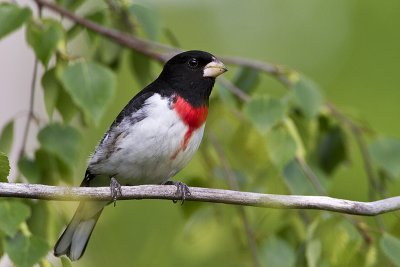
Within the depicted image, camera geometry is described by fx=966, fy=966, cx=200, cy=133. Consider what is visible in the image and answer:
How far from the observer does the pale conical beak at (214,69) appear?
4457 millimetres

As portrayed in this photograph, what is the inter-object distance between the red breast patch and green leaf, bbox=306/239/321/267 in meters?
0.75

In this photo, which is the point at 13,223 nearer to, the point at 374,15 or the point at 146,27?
the point at 146,27

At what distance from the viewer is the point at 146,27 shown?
14.0 feet

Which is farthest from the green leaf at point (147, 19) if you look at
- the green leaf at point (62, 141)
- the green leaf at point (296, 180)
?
the green leaf at point (296, 180)

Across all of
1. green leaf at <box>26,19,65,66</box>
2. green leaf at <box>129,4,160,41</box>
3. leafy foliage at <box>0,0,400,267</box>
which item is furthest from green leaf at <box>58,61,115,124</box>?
green leaf at <box>129,4,160,41</box>

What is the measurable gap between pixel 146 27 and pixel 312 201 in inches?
46.0

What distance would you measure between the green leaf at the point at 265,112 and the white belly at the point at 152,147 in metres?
0.34

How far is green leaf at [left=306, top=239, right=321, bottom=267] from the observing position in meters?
3.87

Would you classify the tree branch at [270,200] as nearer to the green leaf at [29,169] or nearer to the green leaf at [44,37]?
the green leaf at [29,169]

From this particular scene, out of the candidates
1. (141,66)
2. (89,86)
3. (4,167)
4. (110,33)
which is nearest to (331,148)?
(141,66)

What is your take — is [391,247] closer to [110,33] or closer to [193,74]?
[193,74]

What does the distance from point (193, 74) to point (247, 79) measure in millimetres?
259

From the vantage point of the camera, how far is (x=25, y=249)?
12.0ft

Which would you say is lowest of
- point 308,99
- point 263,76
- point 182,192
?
point 263,76
